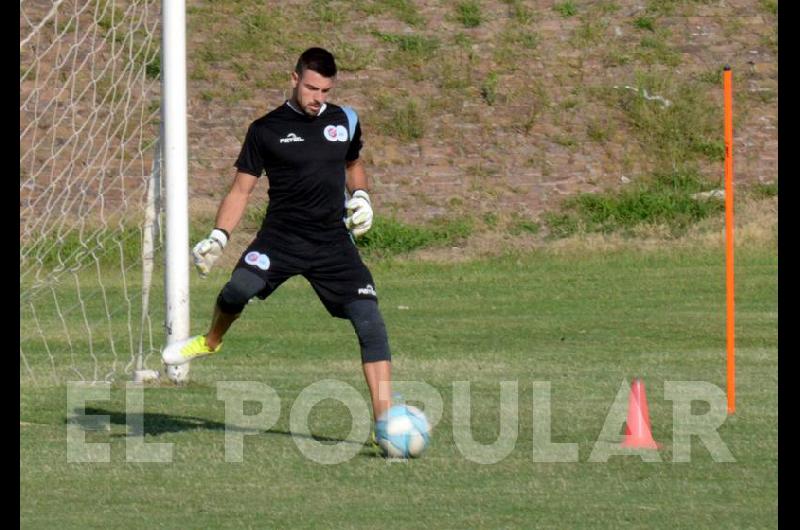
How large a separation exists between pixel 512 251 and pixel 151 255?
9802 mm

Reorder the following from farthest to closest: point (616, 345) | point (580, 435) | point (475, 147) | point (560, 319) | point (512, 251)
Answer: point (475, 147), point (512, 251), point (560, 319), point (616, 345), point (580, 435)

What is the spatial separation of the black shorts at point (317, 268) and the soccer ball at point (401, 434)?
724 millimetres

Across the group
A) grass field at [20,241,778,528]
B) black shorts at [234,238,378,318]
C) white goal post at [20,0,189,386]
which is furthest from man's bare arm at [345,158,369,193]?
white goal post at [20,0,189,386]

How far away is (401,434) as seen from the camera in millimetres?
8211

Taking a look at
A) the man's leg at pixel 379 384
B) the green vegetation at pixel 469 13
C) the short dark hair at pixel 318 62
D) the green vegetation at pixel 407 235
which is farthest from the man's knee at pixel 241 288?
the green vegetation at pixel 469 13

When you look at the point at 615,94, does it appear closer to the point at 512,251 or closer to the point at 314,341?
the point at 512,251

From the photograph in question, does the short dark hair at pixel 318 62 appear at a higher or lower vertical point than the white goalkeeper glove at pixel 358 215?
higher

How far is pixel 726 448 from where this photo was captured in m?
8.48

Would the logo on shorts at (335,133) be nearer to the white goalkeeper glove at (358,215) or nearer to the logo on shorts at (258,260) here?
the white goalkeeper glove at (358,215)

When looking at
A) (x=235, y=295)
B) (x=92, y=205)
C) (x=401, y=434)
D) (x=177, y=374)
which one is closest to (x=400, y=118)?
(x=92, y=205)

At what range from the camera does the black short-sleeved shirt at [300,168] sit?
28.1 feet

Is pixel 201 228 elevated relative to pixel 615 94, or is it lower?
lower

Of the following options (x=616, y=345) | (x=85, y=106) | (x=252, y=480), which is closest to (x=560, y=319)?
(x=616, y=345)

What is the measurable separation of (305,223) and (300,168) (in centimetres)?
31
